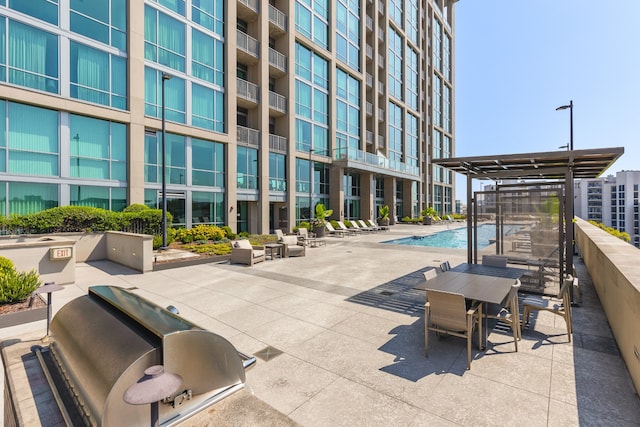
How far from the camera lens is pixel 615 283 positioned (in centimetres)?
545

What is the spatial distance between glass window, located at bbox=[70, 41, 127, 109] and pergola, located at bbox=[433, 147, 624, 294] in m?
16.9

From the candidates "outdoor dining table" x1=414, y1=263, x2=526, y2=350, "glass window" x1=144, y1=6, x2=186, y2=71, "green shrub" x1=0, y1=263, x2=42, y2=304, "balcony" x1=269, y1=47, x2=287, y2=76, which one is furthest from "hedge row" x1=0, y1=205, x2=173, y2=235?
"balcony" x1=269, y1=47, x2=287, y2=76

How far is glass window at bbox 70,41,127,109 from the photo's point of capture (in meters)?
15.4

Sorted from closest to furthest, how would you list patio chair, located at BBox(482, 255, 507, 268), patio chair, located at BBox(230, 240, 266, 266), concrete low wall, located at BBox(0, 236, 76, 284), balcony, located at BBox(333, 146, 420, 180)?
patio chair, located at BBox(482, 255, 507, 268), concrete low wall, located at BBox(0, 236, 76, 284), patio chair, located at BBox(230, 240, 266, 266), balcony, located at BBox(333, 146, 420, 180)

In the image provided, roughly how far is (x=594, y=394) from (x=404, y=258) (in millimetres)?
10179

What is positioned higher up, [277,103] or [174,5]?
[174,5]

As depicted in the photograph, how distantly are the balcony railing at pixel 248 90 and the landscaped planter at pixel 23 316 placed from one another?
19381 mm

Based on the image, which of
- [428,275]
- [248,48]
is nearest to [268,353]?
[428,275]

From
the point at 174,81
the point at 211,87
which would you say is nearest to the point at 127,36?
the point at 174,81

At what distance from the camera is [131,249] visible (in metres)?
12.0

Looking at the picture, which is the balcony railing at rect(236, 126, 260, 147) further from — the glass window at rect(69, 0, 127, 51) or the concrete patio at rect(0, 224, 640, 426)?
the concrete patio at rect(0, 224, 640, 426)

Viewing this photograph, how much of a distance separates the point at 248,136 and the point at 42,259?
52.9ft

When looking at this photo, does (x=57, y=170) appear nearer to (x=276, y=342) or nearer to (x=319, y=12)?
(x=276, y=342)

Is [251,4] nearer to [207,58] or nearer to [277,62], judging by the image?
[277,62]
